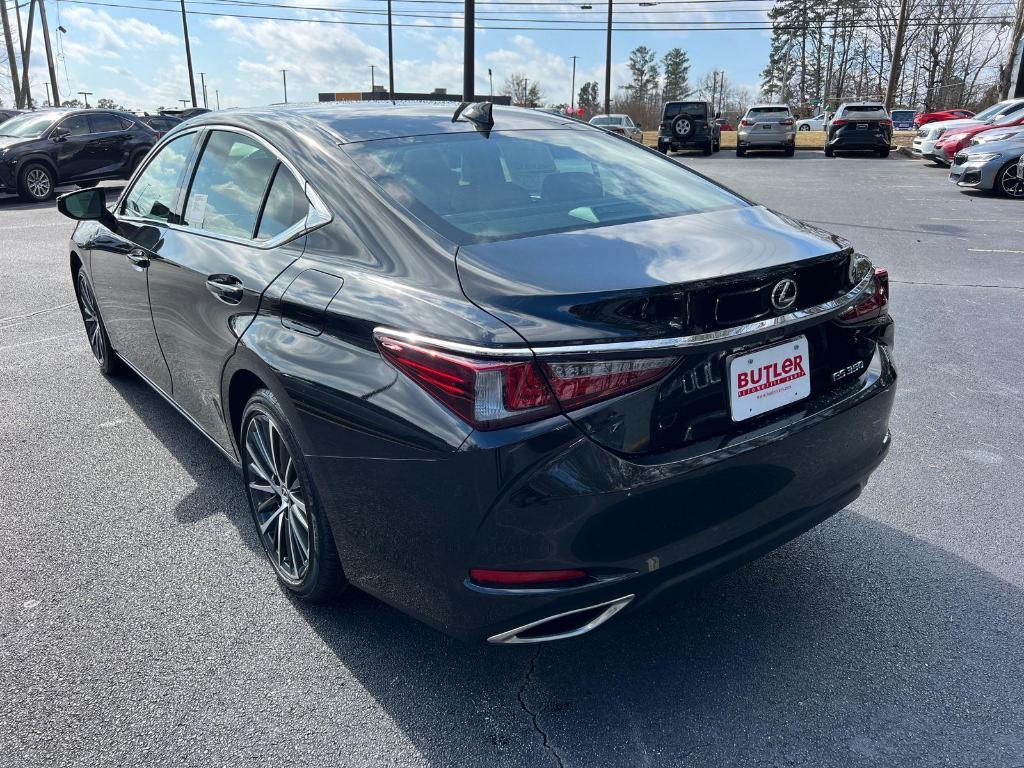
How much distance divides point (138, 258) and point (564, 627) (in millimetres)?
2708

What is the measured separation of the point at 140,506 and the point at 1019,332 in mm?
5736

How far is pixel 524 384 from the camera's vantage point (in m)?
1.85

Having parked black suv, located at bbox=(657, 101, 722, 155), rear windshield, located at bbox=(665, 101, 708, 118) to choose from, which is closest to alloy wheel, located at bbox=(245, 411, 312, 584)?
parked black suv, located at bbox=(657, 101, 722, 155)

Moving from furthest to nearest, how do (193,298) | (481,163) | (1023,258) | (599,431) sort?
(1023,258)
(193,298)
(481,163)
(599,431)

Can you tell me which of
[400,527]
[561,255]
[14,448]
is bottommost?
[14,448]

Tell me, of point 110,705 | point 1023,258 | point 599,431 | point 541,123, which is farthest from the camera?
point 1023,258

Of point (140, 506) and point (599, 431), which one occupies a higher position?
point (599, 431)

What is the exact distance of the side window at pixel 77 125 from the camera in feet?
51.1

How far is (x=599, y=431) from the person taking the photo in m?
1.89

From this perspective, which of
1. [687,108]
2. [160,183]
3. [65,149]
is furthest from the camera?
[687,108]

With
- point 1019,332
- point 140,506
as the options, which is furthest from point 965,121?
point 140,506

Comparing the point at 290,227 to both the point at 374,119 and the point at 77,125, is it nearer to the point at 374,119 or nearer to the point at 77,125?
the point at 374,119

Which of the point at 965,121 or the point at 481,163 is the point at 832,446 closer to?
the point at 481,163

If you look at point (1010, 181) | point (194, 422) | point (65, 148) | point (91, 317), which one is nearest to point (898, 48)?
point (1010, 181)
